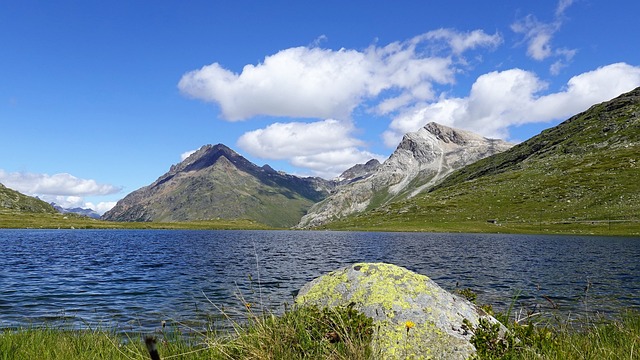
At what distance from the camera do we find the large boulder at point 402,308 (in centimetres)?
802

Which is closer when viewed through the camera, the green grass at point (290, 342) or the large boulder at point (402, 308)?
the green grass at point (290, 342)

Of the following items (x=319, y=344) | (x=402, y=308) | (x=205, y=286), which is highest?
(x=402, y=308)

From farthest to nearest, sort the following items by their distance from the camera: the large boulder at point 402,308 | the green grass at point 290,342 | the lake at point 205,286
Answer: the lake at point 205,286 → the large boulder at point 402,308 → the green grass at point 290,342

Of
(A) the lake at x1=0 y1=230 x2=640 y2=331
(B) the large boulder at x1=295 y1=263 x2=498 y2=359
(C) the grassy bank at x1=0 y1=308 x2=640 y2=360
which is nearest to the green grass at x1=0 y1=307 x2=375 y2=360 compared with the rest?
(C) the grassy bank at x1=0 y1=308 x2=640 y2=360

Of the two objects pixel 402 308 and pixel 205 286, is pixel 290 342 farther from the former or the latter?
pixel 205 286

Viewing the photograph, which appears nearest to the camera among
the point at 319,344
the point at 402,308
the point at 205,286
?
the point at 319,344

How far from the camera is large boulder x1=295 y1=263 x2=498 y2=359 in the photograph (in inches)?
316

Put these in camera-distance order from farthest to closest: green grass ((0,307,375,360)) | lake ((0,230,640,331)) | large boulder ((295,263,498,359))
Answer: lake ((0,230,640,331))
large boulder ((295,263,498,359))
green grass ((0,307,375,360))

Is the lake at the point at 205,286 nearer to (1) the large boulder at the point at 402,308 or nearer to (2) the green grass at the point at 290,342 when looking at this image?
(1) the large boulder at the point at 402,308

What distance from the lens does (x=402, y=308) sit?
28.4 ft

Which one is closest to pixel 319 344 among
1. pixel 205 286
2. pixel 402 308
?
pixel 402 308

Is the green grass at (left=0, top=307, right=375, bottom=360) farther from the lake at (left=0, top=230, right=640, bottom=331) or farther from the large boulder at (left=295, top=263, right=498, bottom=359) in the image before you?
the lake at (left=0, top=230, right=640, bottom=331)

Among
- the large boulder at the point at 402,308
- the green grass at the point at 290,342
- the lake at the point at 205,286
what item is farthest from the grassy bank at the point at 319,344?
the lake at the point at 205,286

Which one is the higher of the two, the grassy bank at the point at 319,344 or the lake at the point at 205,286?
the grassy bank at the point at 319,344
